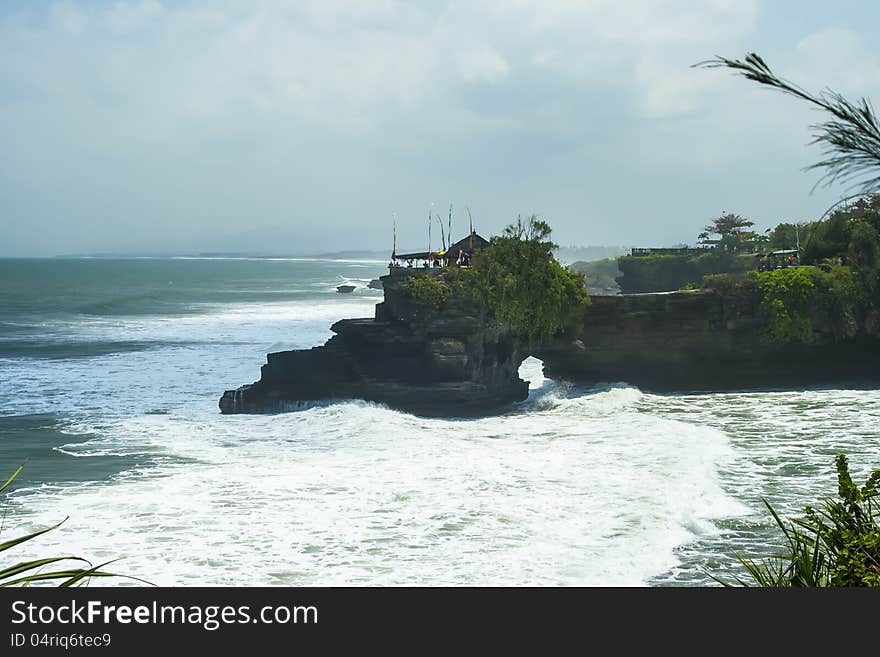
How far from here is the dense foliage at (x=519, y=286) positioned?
3312 cm

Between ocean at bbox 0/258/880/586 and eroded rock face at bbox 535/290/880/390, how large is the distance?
76.8 inches

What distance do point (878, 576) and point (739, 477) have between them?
15.5 m

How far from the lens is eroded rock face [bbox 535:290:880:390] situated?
3528 cm

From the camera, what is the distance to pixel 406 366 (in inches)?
1305

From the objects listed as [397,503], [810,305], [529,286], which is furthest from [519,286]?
[397,503]

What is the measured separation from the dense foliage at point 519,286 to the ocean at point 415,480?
3.25 meters

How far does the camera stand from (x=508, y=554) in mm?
15273

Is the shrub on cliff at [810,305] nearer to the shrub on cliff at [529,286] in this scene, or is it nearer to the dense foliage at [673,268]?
the shrub on cliff at [529,286]

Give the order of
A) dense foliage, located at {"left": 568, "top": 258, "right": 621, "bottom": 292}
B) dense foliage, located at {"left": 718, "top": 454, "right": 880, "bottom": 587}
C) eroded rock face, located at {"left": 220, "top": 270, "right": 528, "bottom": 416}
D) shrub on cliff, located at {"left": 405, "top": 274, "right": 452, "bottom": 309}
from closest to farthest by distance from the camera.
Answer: dense foliage, located at {"left": 718, "top": 454, "right": 880, "bottom": 587}, eroded rock face, located at {"left": 220, "top": 270, "right": 528, "bottom": 416}, shrub on cliff, located at {"left": 405, "top": 274, "right": 452, "bottom": 309}, dense foliage, located at {"left": 568, "top": 258, "right": 621, "bottom": 292}

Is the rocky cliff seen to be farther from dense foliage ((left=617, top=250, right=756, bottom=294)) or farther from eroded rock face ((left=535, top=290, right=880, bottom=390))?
dense foliage ((left=617, top=250, right=756, bottom=294))

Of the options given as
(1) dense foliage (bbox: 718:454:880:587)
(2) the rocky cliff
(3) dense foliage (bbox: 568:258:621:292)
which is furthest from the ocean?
(3) dense foliage (bbox: 568:258:621:292)

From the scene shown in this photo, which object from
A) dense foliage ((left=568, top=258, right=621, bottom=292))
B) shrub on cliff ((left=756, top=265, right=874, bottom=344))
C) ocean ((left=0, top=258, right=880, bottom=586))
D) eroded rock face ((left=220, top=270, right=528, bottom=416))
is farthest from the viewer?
dense foliage ((left=568, top=258, right=621, bottom=292))
